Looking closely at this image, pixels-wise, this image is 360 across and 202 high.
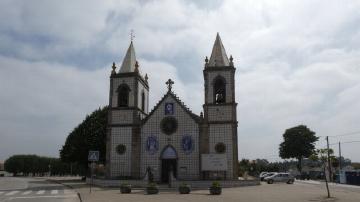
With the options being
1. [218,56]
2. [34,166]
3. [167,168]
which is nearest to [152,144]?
[167,168]

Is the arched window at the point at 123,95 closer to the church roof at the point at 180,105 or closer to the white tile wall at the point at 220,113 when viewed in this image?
the church roof at the point at 180,105

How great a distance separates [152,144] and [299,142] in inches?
1808

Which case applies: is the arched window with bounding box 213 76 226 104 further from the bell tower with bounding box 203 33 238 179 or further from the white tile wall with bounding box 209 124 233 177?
the white tile wall with bounding box 209 124 233 177

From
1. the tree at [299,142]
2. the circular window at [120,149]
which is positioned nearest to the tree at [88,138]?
the circular window at [120,149]

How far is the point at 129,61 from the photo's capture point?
45719 mm

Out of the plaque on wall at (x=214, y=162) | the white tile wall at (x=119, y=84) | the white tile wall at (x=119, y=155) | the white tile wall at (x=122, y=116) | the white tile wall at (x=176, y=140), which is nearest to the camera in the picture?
the plaque on wall at (x=214, y=162)

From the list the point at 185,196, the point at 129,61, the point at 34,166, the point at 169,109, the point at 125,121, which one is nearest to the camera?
the point at 185,196

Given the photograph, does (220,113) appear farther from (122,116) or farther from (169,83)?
(122,116)

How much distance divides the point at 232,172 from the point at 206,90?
871 centimetres

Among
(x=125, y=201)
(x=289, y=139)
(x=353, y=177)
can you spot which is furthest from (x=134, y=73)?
(x=289, y=139)

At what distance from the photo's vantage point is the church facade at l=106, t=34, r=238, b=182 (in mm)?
39656

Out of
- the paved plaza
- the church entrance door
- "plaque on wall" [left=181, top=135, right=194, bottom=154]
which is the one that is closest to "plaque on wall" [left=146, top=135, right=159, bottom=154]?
the church entrance door

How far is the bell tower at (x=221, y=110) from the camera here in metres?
39.2

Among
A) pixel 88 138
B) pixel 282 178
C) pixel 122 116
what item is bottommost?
pixel 282 178
